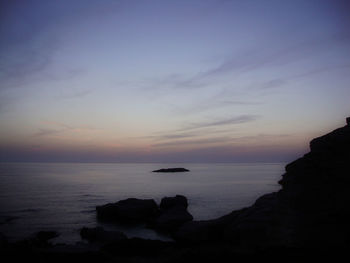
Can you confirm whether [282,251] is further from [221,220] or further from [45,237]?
[45,237]

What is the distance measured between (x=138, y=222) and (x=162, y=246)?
53.3ft

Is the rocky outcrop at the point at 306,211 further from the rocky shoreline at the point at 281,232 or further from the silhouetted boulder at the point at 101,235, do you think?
the silhouetted boulder at the point at 101,235

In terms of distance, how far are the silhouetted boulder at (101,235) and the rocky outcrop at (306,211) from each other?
21.2 feet

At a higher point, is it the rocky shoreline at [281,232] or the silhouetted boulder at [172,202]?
the rocky shoreline at [281,232]

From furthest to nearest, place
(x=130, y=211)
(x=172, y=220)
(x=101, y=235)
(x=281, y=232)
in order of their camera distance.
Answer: (x=130, y=211) → (x=172, y=220) → (x=101, y=235) → (x=281, y=232)

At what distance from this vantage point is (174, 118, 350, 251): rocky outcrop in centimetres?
1375

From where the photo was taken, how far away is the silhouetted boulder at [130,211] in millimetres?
33906

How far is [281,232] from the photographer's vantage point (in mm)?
14188

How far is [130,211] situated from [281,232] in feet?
77.9

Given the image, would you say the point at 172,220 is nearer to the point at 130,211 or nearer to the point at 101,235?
the point at 130,211

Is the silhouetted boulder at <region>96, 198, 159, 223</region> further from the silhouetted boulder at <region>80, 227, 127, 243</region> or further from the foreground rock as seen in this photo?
the silhouetted boulder at <region>80, 227, 127, 243</region>

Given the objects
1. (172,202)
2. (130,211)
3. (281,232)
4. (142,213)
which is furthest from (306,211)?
(172,202)

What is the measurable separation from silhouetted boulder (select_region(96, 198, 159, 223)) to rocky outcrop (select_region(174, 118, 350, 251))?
16.6 meters

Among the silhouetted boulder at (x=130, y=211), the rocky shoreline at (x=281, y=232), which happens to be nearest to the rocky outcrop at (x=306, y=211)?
the rocky shoreline at (x=281, y=232)
